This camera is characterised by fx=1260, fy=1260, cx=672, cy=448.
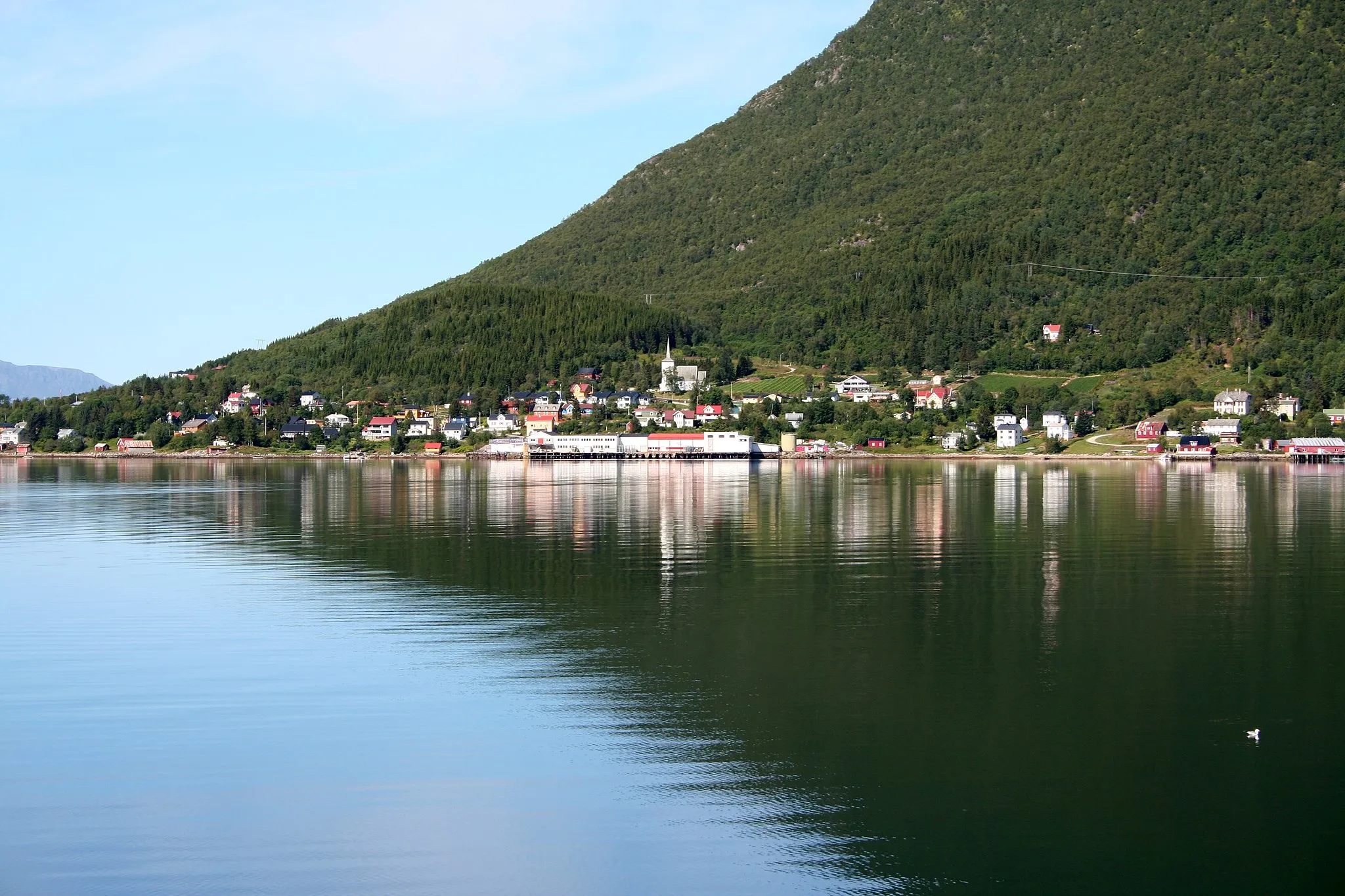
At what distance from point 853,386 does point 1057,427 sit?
29.0 meters

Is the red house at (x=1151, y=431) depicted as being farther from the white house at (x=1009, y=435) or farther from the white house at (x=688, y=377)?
the white house at (x=688, y=377)

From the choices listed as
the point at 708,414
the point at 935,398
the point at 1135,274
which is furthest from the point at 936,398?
the point at 1135,274

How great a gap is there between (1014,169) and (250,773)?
189m

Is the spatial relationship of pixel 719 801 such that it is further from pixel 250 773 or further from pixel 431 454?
pixel 431 454

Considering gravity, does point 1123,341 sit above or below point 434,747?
above

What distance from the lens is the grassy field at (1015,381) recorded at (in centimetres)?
13112

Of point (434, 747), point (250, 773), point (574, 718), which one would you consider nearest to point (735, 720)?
point (574, 718)

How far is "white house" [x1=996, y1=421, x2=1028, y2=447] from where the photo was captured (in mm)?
114000

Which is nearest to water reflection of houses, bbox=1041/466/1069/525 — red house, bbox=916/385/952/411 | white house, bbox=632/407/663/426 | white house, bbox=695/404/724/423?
red house, bbox=916/385/952/411

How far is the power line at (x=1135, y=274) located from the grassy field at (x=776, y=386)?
3954 cm

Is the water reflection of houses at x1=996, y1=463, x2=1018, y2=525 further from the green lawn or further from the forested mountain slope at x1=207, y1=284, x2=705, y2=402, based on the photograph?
the forested mountain slope at x1=207, y1=284, x2=705, y2=402

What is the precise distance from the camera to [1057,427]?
373 ft

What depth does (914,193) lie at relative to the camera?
19562 centimetres

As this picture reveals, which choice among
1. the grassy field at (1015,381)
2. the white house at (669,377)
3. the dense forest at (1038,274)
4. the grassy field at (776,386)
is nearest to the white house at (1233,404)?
the dense forest at (1038,274)
